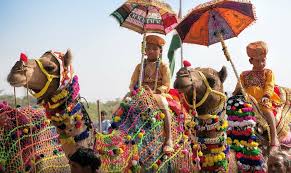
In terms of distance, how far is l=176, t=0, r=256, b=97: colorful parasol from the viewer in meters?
6.14

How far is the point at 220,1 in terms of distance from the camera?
5781 mm

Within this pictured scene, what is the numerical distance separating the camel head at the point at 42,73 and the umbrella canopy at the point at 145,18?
80.9 inches

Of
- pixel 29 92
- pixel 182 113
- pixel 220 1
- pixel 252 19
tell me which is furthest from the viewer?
pixel 252 19

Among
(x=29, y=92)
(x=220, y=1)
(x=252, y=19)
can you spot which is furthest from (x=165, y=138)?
(x=252, y=19)

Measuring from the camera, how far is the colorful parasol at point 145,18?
6.75m

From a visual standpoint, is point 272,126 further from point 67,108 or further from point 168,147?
point 67,108

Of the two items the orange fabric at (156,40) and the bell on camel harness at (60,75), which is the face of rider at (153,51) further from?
the bell on camel harness at (60,75)

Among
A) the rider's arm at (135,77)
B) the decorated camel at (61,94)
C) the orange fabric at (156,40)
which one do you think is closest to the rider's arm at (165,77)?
the orange fabric at (156,40)

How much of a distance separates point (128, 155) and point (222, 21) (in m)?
2.61

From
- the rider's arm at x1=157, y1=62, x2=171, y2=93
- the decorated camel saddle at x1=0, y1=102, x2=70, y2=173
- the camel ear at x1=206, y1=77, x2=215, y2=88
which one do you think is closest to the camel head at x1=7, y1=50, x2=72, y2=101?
the decorated camel saddle at x1=0, y1=102, x2=70, y2=173

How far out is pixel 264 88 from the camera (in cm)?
623

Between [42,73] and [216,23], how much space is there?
2707mm

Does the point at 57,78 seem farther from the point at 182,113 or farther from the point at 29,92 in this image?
the point at 182,113

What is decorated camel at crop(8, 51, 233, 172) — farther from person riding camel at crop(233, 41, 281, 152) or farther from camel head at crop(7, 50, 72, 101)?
person riding camel at crop(233, 41, 281, 152)
